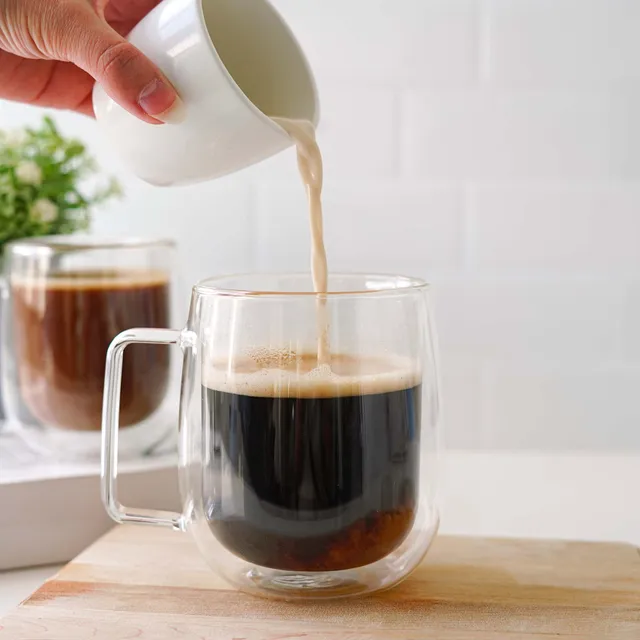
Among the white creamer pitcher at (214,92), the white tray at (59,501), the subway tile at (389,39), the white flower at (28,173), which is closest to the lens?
the white creamer pitcher at (214,92)

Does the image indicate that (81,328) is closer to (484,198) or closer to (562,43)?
(484,198)

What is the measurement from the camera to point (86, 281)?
0.92 metres

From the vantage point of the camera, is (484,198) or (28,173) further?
(484,198)

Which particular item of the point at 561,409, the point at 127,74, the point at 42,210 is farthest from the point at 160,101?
the point at 561,409

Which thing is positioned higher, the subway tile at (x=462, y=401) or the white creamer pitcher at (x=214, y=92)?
the white creamer pitcher at (x=214, y=92)

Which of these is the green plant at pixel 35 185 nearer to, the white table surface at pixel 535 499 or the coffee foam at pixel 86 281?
the coffee foam at pixel 86 281

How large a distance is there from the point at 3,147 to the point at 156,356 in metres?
0.30

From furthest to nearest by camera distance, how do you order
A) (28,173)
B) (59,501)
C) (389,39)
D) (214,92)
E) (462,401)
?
(462,401)
(389,39)
(28,173)
(59,501)
(214,92)

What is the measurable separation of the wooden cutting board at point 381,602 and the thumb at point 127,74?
35cm

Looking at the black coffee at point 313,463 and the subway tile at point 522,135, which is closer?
the black coffee at point 313,463

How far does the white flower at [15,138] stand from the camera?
3.37 ft

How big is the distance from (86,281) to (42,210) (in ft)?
0.50

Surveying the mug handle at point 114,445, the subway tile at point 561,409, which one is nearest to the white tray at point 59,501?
the mug handle at point 114,445

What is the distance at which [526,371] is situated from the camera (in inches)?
53.2
